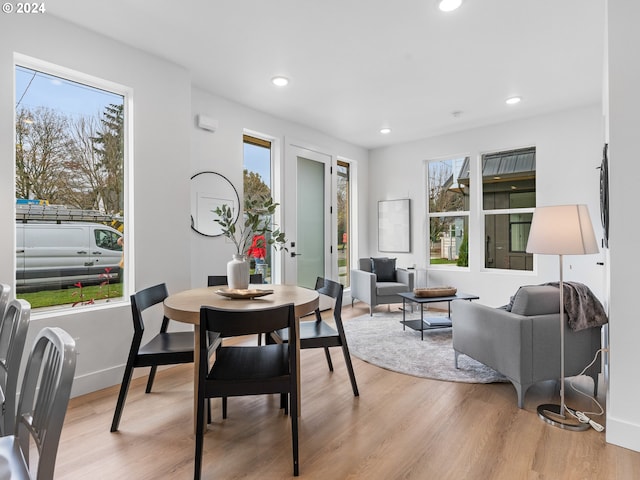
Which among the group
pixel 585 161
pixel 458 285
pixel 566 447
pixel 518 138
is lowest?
pixel 566 447

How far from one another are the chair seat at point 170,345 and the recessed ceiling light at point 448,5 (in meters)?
2.69

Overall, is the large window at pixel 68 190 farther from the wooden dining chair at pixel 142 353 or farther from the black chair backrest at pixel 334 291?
the black chair backrest at pixel 334 291

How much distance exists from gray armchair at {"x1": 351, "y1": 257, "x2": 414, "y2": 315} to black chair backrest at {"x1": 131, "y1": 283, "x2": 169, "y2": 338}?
3.05 metres

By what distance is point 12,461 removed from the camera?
965 millimetres

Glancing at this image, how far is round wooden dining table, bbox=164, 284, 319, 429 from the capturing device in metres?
1.93

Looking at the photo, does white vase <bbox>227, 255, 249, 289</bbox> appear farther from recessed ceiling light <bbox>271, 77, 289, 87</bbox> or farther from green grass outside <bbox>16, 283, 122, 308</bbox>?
recessed ceiling light <bbox>271, 77, 289, 87</bbox>

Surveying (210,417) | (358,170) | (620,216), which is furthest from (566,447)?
(358,170)

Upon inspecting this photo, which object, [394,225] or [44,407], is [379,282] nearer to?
[394,225]

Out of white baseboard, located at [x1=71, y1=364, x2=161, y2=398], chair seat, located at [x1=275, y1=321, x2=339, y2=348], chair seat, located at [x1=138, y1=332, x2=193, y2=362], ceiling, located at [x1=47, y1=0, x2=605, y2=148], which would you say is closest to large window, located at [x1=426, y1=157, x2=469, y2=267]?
ceiling, located at [x1=47, y1=0, x2=605, y2=148]

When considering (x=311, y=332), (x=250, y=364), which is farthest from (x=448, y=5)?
(x=250, y=364)

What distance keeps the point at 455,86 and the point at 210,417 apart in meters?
3.65

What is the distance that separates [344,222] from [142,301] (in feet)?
13.7

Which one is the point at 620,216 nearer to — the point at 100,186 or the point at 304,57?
the point at 304,57

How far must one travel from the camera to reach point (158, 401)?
2.54 meters
